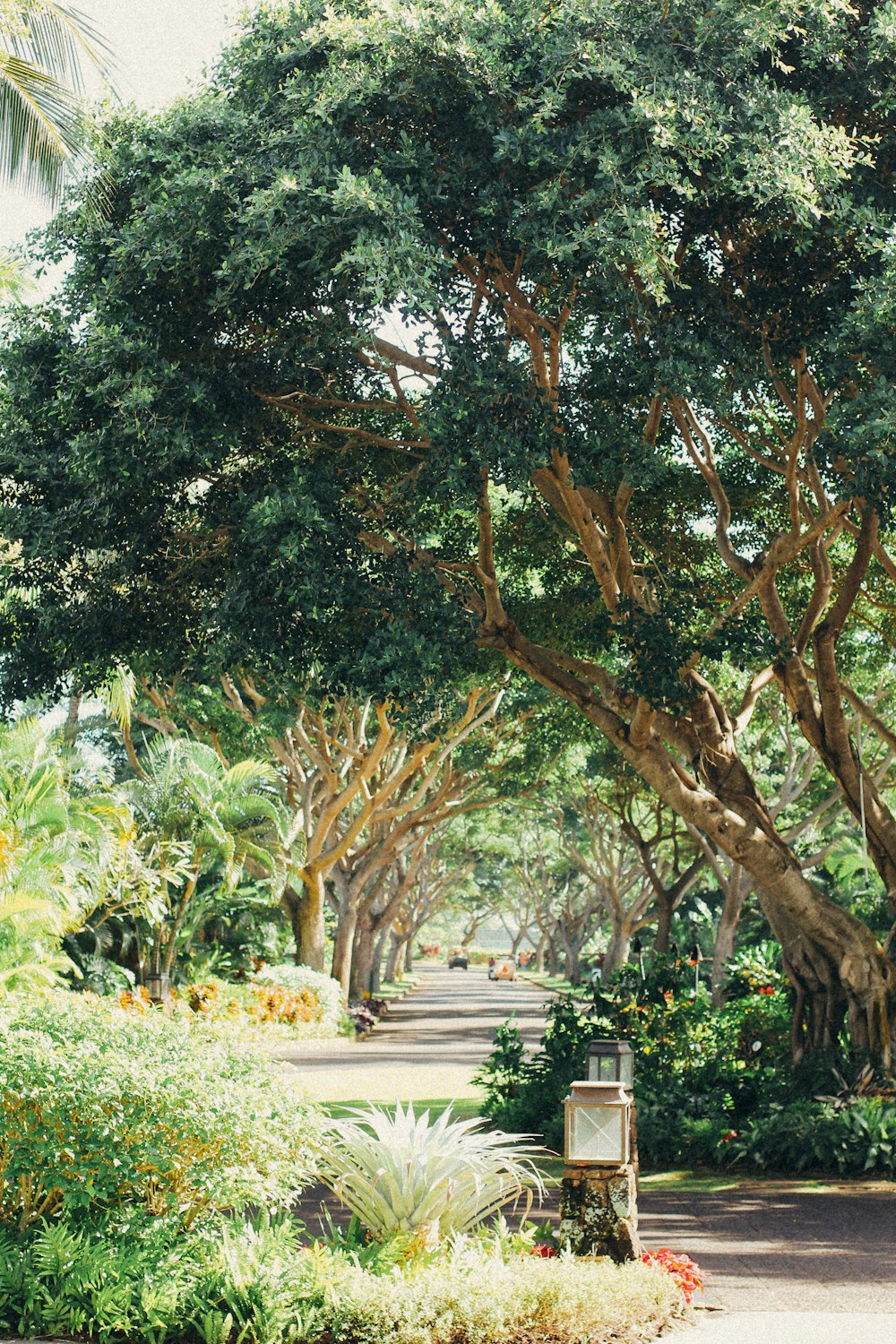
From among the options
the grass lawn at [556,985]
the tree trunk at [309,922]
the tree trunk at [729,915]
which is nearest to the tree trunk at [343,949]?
the tree trunk at [309,922]

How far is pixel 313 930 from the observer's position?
91.0 feet

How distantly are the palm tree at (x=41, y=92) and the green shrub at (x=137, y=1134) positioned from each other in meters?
8.69

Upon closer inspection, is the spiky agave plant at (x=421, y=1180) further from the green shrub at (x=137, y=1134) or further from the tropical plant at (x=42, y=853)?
the tropical plant at (x=42, y=853)

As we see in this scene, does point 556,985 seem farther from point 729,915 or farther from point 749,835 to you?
point 749,835

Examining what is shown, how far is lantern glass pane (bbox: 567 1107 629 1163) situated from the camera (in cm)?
720

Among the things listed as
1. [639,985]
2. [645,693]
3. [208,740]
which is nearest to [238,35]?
[645,693]

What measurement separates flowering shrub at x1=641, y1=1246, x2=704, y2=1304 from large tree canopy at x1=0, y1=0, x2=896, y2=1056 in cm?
448

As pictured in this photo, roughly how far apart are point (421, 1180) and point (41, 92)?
10488 millimetres

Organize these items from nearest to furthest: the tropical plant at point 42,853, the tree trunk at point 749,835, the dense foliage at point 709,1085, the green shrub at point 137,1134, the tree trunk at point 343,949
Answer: the green shrub at point 137,1134
the dense foliage at point 709,1085
the tree trunk at point 749,835
the tropical plant at point 42,853
the tree trunk at point 343,949

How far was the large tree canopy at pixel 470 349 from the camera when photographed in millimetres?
9141

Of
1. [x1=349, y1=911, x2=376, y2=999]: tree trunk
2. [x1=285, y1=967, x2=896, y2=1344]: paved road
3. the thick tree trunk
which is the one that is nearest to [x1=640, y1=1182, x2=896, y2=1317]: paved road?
[x1=285, y1=967, x2=896, y2=1344]: paved road

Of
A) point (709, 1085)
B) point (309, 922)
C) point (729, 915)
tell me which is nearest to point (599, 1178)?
point (709, 1085)

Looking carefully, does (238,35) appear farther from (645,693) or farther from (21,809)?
(21,809)

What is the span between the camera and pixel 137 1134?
6336mm
